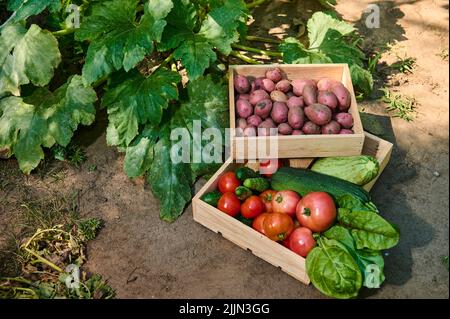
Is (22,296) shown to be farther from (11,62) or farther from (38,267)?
(11,62)

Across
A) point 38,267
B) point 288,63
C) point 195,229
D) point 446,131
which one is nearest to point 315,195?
point 195,229

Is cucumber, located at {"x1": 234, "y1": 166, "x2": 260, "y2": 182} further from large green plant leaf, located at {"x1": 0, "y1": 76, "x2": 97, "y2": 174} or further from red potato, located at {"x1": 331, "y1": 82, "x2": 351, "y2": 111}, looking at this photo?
large green plant leaf, located at {"x1": 0, "y1": 76, "x2": 97, "y2": 174}

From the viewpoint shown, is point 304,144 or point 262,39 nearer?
point 304,144

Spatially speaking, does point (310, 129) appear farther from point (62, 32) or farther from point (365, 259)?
point (62, 32)

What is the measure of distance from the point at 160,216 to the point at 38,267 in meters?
0.88

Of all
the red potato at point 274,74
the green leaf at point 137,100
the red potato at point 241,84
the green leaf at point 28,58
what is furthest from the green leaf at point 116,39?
the red potato at point 274,74

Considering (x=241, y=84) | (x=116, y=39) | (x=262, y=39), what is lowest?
(x=262, y=39)

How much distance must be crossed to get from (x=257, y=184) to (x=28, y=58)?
1.90 metres

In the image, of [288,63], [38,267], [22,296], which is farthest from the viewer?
[288,63]

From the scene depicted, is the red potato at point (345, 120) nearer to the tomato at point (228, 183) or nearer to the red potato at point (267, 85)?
the red potato at point (267, 85)

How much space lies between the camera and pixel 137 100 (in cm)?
372

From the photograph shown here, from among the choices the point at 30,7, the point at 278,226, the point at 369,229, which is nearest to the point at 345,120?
the point at 369,229

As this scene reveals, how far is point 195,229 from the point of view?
3.76 meters

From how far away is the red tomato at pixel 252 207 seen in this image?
3.50 metres
